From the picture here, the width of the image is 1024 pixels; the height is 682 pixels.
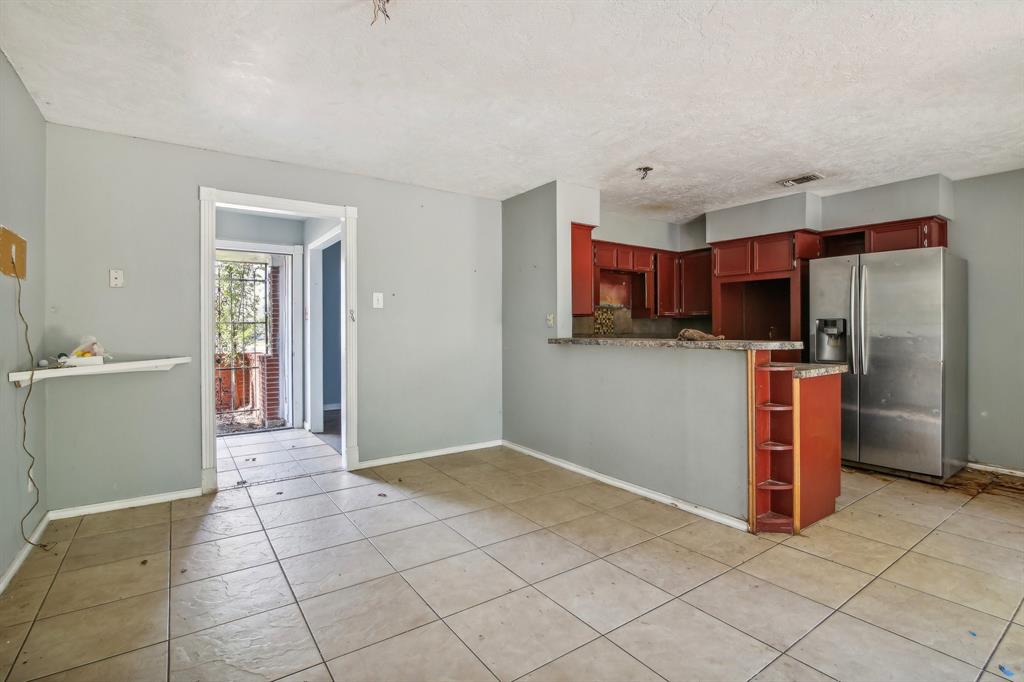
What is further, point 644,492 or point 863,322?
point 863,322

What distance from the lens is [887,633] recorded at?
1906 millimetres

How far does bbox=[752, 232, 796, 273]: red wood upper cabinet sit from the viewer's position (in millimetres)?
4750

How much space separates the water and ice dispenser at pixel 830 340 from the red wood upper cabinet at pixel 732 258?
100 cm

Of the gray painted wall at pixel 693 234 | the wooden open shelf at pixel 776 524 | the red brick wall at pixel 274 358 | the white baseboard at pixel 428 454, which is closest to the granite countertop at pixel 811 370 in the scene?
the wooden open shelf at pixel 776 524

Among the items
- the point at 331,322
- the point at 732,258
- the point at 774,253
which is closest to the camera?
the point at 774,253

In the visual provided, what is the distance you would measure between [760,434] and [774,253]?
267cm

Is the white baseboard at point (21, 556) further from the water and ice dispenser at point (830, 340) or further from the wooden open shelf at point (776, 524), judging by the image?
the water and ice dispenser at point (830, 340)

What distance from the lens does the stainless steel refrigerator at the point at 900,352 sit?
12.1 ft

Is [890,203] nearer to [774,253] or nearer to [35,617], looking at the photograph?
[774,253]

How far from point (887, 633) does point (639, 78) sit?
261cm

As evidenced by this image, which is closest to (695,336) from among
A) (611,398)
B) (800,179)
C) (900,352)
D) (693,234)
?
(611,398)

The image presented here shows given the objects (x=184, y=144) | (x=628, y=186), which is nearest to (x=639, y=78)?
(x=628, y=186)

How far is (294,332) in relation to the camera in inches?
218

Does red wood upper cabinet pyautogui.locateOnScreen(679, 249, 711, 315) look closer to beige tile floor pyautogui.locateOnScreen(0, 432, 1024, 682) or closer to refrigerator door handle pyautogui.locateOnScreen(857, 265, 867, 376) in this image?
→ refrigerator door handle pyautogui.locateOnScreen(857, 265, 867, 376)
